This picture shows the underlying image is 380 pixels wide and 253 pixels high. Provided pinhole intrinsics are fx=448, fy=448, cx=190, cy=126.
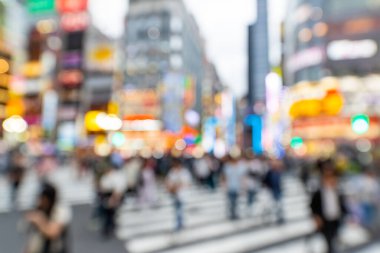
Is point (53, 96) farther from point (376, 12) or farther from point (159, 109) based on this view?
point (376, 12)

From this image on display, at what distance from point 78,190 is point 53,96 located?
53.2 meters

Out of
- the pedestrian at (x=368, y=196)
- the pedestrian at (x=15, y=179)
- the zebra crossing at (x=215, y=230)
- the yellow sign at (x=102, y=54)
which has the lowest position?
the zebra crossing at (x=215, y=230)

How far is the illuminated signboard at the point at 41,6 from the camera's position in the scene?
1568cm

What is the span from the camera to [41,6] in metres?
15.8

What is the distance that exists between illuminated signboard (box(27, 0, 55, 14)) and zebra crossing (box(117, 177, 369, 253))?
24.3ft

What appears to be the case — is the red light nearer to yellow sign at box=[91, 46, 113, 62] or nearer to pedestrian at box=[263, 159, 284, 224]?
yellow sign at box=[91, 46, 113, 62]

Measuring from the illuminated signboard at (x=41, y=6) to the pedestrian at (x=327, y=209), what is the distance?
12553 millimetres

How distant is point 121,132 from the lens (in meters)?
61.8

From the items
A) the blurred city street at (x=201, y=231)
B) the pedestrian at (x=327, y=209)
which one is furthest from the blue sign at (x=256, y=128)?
the pedestrian at (x=327, y=209)

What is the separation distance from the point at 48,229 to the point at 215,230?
6.45 meters

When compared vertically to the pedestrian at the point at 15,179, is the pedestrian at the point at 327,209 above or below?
below

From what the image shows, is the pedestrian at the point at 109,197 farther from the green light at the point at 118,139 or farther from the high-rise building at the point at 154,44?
the high-rise building at the point at 154,44

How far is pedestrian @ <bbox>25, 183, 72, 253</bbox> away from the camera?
3852 mm

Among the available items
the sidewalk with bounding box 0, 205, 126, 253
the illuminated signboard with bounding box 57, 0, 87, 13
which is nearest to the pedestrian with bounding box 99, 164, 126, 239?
the sidewalk with bounding box 0, 205, 126, 253
